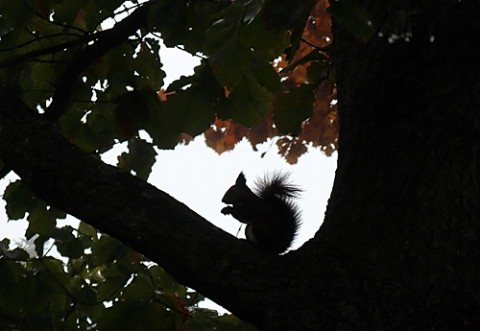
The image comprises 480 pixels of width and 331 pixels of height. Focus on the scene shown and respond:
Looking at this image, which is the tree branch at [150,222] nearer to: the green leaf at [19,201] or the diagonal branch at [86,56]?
the diagonal branch at [86,56]

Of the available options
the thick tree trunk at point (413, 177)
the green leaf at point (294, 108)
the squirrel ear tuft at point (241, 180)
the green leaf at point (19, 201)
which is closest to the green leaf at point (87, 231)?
the green leaf at point (19, 201)

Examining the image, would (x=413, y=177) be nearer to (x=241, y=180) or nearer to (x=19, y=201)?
(x=241, y=180)

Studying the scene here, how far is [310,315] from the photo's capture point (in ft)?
5.19

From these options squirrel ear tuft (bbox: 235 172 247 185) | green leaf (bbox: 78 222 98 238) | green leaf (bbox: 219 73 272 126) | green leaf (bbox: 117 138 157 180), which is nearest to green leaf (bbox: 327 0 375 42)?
green leaf (bbox: 219 73 272 126)

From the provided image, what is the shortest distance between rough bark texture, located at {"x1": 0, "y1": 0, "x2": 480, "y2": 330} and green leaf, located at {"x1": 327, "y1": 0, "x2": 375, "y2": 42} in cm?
46

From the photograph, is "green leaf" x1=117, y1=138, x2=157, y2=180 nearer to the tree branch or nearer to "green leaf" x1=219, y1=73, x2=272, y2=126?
"green leaf" x1=219, y1=73, x2=272, y2=126

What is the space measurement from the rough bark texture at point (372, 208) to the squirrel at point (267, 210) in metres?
0.63

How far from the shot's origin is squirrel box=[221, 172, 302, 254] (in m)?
2.49

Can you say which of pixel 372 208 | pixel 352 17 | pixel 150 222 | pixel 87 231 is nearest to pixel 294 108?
pixel 372 208

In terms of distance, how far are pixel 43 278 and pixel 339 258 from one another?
1.73m

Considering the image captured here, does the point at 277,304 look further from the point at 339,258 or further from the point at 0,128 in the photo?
the point at 0,128

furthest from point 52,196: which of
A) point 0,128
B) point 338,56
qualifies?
point 338,56

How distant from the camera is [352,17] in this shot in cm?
121

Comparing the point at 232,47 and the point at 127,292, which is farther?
the point at 127,292
